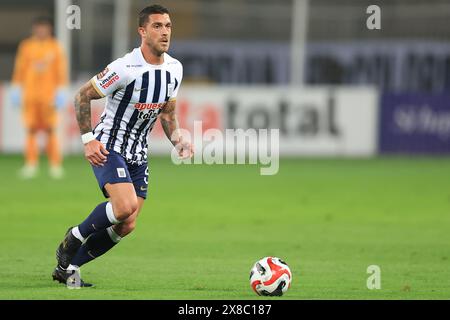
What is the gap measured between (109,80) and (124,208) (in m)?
0.99

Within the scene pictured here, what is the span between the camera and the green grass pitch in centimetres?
861

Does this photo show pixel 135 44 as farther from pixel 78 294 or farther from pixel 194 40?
pixel 78 294

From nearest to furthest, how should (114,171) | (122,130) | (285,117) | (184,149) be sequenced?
(114,171), (122,130), (184,149), (285,117)

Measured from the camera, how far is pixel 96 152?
8344 mm

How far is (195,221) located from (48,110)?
6.79 meters

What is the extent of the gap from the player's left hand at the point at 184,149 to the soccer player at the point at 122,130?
31cm

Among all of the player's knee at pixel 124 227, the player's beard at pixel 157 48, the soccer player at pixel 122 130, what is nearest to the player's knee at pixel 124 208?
the soccer player at pixel 122 130

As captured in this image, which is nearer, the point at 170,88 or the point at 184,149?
the point at 170,88

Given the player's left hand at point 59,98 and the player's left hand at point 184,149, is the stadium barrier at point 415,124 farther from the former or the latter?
the player's left hand at point 184,149

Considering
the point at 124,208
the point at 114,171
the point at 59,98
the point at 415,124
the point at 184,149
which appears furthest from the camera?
the point at 415,124

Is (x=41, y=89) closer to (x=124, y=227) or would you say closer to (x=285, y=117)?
(x=285, y=117)

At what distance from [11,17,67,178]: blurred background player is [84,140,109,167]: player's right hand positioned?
35.7 feet

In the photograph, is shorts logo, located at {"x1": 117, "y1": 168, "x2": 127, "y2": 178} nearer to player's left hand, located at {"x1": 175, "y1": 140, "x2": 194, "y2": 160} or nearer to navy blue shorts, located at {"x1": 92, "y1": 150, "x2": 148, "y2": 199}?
navy blue shorts, located at {"x1": 92, "y1": 150, "x2": 148, "y2": 199}

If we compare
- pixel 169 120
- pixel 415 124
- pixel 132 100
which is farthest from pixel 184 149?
pixel 415 124
